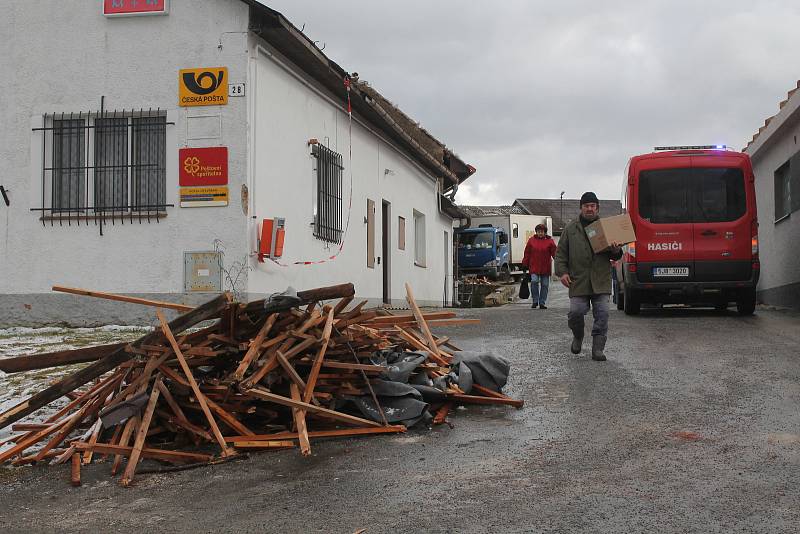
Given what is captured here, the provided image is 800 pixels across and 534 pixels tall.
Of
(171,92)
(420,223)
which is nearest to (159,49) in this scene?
(171,92)

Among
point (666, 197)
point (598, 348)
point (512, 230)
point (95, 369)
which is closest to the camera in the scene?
point (95, 369)

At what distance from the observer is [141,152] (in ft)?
42.7

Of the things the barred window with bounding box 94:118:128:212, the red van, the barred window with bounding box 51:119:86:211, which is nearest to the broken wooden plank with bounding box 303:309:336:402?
the barred window with bounding box 94:118:128:212

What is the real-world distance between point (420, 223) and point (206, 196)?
554 inches

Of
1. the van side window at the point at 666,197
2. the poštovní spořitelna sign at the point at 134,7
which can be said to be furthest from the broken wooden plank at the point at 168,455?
the van side window at the point at 666,197

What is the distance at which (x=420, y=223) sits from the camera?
86.5 feet

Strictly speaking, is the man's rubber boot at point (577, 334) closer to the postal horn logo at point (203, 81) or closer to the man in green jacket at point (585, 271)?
the man in green jacket at point (585, 271)

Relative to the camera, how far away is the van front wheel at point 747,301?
50.4 ft

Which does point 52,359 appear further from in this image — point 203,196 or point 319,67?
point 319,67

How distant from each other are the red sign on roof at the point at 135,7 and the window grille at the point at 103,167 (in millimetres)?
1442

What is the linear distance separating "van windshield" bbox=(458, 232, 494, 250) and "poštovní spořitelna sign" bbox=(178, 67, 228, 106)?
29594mm

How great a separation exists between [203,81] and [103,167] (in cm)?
193

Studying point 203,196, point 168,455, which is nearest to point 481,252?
point 203,196

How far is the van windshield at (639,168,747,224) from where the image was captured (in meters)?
15.0
